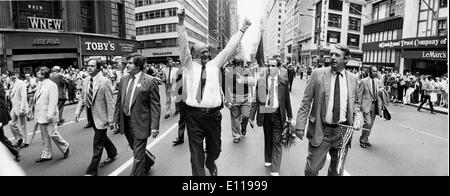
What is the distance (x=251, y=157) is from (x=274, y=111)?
1.25 meters

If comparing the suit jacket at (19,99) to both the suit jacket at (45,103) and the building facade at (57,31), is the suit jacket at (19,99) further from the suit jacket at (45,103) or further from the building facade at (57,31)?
the building facade at (57,31)

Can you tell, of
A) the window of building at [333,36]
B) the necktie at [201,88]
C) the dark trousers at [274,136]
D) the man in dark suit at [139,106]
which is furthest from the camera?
the window of building at [333,36]

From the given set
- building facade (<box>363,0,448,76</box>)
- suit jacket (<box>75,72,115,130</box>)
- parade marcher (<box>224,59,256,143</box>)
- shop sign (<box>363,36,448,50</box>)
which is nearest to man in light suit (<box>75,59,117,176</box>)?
suit jacket (<box>75,72,115,130</box>)

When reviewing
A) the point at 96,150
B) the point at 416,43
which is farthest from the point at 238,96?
the point at 416,43

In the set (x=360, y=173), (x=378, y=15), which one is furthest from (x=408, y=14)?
(x=360, y=173)

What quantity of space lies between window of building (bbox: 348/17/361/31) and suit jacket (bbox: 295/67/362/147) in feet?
192

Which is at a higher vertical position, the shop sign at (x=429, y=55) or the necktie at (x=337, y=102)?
the shop sign at (x=429, y=55)

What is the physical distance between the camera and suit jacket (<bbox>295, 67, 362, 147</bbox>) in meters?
3.41

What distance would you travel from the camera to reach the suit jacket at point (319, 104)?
3.41m

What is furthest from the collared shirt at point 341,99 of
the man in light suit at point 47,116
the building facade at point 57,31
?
the building facade at point 57,31

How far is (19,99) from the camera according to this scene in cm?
650

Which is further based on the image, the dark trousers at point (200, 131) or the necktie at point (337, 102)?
the dark trousers at point (200, 131)

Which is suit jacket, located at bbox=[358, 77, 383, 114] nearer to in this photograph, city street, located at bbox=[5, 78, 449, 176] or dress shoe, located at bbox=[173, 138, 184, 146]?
city street, located at bbox=[5, 78, 449, 176]

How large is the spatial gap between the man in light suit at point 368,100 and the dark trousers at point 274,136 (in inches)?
92.9
